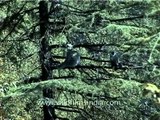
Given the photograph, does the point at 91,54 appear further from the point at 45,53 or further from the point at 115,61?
the point at 115,61

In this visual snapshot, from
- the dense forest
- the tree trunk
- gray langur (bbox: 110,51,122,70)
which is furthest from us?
the tree trunk

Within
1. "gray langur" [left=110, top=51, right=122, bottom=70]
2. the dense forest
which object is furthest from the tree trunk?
"gray langur" [left=110, top=51, right=122, bottom=70]

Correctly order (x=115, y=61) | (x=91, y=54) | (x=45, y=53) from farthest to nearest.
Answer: (x=91, y=54) → (x=45, y=53) → (x=115, y=61)

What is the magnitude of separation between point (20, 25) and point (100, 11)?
1.97m

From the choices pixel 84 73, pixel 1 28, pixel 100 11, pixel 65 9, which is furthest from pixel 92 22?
pixel 1 28

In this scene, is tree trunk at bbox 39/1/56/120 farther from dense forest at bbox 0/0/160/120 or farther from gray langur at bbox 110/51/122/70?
gray langur at bbox 110/51/122/70

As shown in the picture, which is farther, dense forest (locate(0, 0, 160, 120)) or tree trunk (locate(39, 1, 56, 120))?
tree trunk (locate(39, 1, 56, 120))

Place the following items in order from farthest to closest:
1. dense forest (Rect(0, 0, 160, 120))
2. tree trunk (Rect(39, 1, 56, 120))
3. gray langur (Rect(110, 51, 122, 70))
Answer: tree trunk (Rect(39, 1, 56, 120)) → gray langur (Rect(110, 51, 122, 70)) → dense forest (Rect(0, 0, 160, 120))

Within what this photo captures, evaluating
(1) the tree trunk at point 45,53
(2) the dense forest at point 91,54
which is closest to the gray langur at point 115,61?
(2) the dense forest at point 91,54

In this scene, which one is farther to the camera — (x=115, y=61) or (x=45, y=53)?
(x=45, y=53)

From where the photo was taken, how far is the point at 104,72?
718cm

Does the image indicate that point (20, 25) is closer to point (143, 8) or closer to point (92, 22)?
point (92, 22)

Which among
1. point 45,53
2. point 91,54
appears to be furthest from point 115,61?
point 45,53

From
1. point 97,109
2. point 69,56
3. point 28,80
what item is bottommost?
point 97,109
